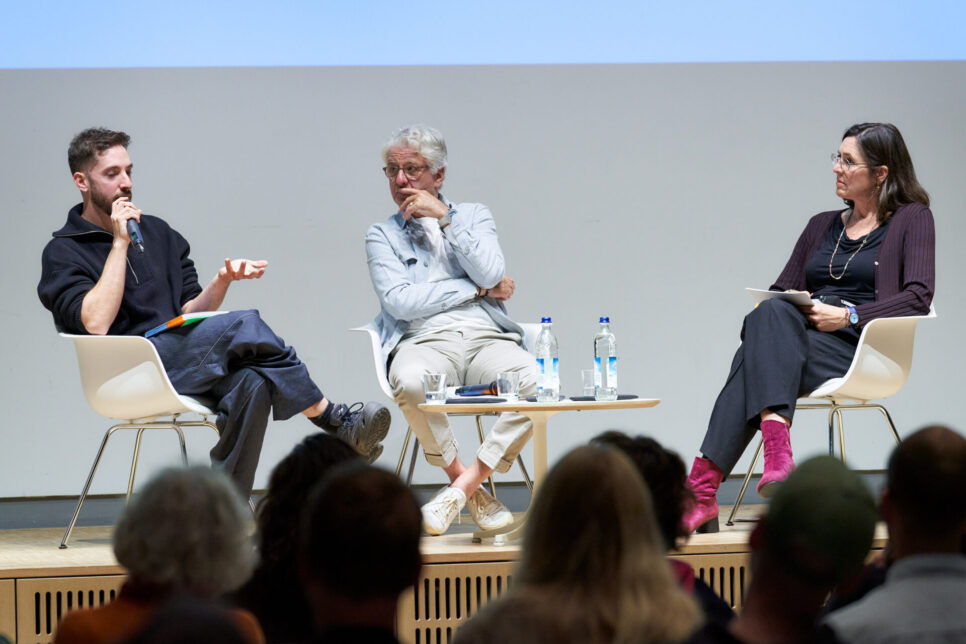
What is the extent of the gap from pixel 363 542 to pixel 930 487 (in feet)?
2.39

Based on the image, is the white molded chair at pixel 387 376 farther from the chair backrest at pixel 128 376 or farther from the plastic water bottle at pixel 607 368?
the chair backrest at pixel 128 376

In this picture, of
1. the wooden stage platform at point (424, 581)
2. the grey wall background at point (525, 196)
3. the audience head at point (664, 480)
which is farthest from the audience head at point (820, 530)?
the grey wall background at point (525, 196)

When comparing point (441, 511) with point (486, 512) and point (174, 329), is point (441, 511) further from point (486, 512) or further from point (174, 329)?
point (174, 329)

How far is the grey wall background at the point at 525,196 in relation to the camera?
4.83 m

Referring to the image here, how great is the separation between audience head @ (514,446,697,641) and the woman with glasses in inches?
73.7

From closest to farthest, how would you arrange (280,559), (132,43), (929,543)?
(929,543) < (280,559) < (132,43)

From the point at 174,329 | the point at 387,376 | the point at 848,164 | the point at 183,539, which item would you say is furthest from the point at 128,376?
the point at 848,164

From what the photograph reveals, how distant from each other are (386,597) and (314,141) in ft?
13.1

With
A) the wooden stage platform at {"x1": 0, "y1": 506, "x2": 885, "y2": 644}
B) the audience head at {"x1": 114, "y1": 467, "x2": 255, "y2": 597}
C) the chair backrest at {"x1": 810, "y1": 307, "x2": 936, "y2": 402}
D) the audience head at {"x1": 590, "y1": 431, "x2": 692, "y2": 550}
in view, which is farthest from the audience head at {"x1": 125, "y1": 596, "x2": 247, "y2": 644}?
the chair backrest at {"x1": 810, "y1": 307, "x2": 936, "y2": 402}

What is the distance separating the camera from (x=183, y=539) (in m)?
1.29

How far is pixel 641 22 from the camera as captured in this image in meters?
4.93

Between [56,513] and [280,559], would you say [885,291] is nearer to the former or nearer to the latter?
[280,559]

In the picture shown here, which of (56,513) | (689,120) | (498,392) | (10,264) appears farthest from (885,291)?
(10,264)

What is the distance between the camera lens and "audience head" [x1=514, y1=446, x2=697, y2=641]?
3.77ft
